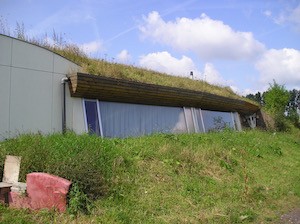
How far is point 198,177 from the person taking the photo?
8.88 meters

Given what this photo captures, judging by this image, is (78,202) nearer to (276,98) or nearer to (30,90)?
(30,90)

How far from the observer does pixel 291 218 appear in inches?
283

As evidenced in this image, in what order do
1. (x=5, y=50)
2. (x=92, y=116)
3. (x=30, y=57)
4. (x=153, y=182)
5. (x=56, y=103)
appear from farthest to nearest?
(x=92, y=116) → (x=56, y=103) → (x=30, y=57) → (x=5, y=50) → (x=153, y=182)

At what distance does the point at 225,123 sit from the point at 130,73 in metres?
6.01

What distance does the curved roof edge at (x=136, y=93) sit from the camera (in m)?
11.6

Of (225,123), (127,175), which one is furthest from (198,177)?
(225,123)

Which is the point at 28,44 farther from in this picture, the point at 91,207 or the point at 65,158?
the point at 91,207

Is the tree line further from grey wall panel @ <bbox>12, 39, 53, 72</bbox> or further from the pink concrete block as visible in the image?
the pink concrete block

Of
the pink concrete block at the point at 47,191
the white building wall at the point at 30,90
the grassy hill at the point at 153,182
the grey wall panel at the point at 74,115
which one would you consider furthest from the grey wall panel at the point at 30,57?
the pink concrete block at the point at 47,191

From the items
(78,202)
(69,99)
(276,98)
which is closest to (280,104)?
(276,98)

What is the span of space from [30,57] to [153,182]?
5.60m

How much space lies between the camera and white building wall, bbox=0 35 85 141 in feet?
33.4

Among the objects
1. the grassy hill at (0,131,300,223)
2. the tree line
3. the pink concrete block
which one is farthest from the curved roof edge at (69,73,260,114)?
the tree line

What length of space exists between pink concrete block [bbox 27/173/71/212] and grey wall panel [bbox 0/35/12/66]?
16.6 ft
